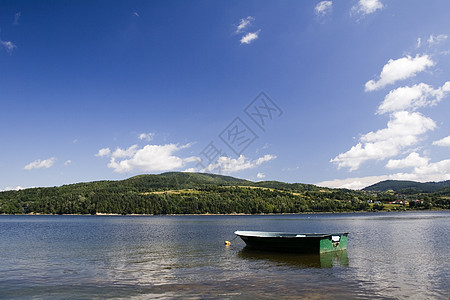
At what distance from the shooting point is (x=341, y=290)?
64.7 ft

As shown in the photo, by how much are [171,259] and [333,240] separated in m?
17.0

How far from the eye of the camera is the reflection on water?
28728 mm

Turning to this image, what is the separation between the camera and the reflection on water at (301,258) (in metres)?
28.7

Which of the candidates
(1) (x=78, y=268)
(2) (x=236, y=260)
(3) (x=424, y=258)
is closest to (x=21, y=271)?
(1) (x=78, y=268)

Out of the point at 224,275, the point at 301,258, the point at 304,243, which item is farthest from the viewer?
the point at 304,243

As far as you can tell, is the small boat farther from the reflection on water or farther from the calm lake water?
the calm lake water

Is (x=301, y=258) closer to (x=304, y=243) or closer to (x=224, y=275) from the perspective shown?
(x=304, y=243)

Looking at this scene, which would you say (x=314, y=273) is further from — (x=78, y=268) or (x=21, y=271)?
(x=21, y=271)

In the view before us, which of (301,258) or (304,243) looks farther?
(304,243)

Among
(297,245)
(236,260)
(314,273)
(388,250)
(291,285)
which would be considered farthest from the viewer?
(388,250)

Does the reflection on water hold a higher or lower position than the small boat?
lower

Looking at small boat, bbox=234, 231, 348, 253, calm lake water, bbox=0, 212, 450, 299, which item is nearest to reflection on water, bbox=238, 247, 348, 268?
calm lake water, bbox=0, 212, 450, 299

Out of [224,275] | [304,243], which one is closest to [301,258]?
[304,243]

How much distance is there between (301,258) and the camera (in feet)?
104
